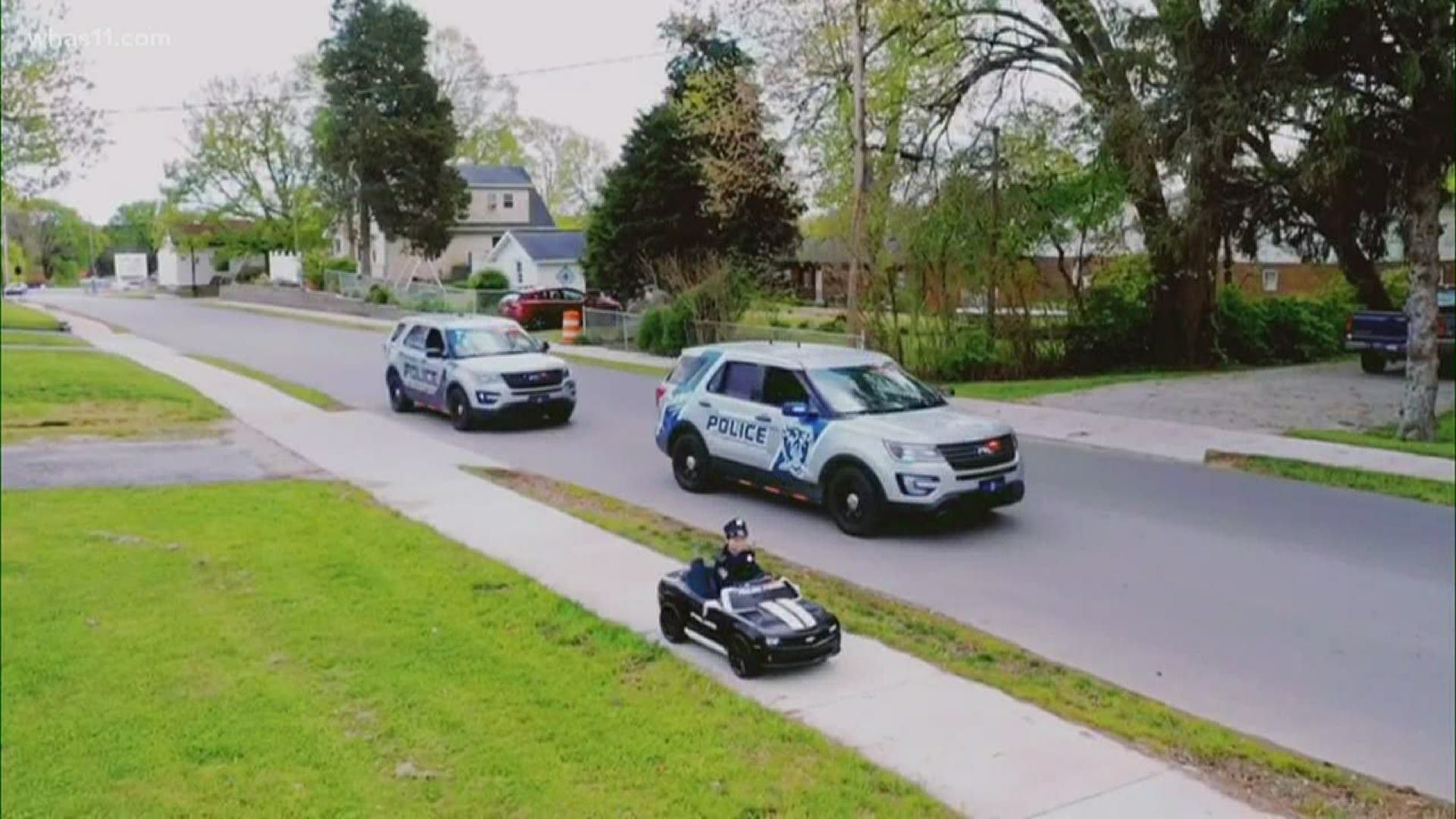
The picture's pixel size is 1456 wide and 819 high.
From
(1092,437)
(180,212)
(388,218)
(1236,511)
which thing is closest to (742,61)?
(388,218)

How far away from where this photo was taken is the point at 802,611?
293 centimetres

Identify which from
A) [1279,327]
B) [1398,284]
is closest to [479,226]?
[1279,327]

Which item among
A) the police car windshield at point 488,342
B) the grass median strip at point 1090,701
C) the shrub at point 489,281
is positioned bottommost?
the grass median strip at point 1090,701

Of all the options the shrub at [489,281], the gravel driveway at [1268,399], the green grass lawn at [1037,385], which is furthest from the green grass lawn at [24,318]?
the gravel driveway at [1268,399]

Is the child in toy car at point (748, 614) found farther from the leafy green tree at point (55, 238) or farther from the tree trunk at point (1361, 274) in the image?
the tree trunk at point (1361, 274)

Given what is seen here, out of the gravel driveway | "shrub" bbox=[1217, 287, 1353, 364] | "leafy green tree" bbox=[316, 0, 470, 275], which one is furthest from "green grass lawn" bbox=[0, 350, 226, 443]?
"shrub" bbox=[1217, 287, 1353, 364]

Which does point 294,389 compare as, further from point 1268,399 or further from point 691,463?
point 1268,399

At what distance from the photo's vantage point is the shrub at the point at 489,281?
3.50 metres

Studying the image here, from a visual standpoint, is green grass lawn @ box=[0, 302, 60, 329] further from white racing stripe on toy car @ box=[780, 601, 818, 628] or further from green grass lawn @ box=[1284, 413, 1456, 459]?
green grass lawn @ box=[1284, 413, 1456, 459]

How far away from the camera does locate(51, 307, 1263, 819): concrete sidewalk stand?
282 cm

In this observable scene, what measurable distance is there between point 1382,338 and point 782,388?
30.1 feet

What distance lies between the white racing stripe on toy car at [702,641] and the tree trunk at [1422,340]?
741 centimetres

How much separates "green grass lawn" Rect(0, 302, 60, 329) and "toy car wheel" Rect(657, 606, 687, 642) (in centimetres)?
169

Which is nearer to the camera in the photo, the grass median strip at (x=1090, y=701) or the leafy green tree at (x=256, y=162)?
the leafy green tree at (x=256, y=162)
